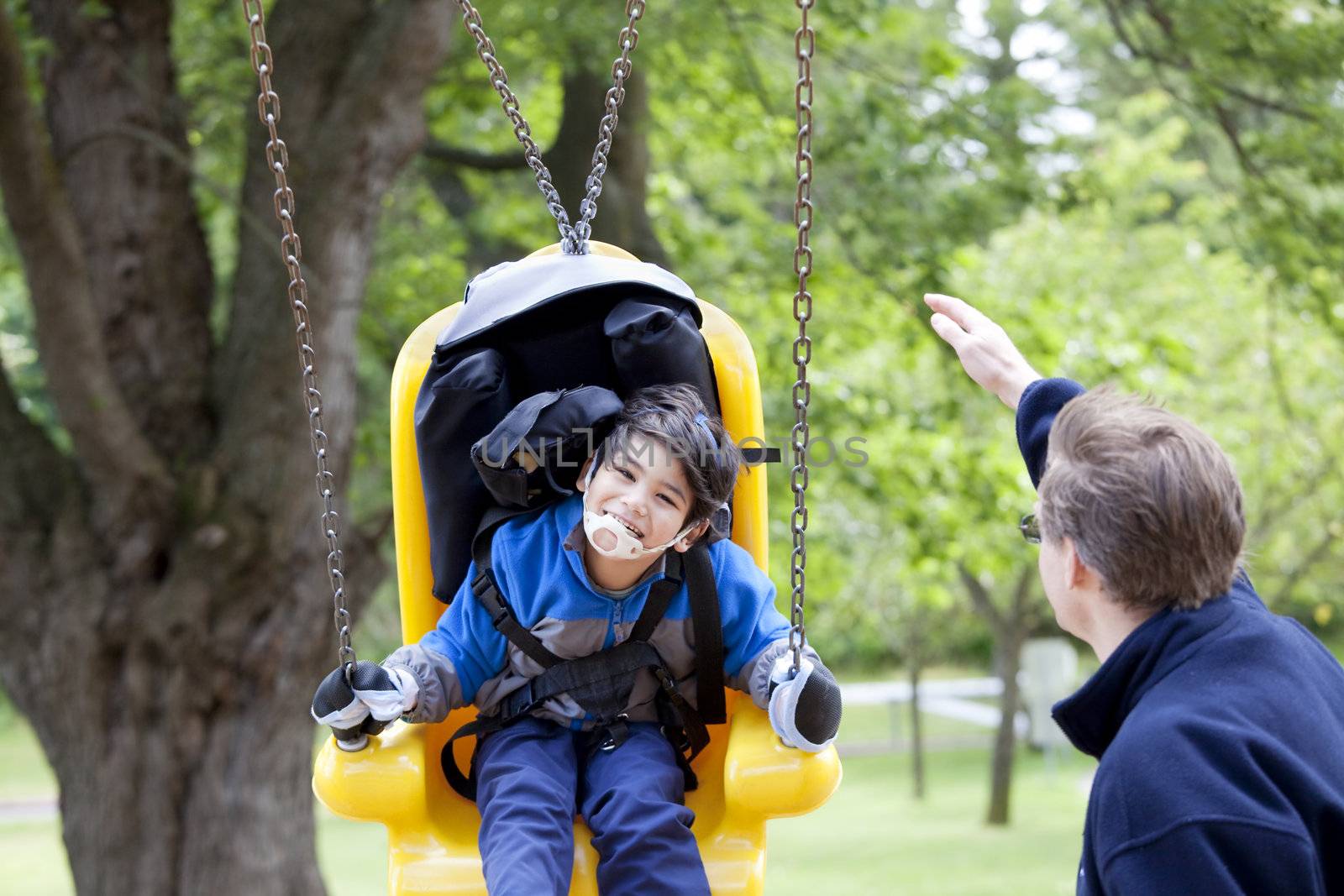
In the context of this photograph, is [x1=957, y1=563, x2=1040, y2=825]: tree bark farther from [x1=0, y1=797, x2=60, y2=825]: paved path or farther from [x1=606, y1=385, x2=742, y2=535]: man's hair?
[x1=0, y1=797, x2=60, y2=825]: paved path

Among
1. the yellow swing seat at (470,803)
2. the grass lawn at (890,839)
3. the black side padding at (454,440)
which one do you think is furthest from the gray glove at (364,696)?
the grass lawn at (890,839)

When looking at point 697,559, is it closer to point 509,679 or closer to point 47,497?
point 509,679

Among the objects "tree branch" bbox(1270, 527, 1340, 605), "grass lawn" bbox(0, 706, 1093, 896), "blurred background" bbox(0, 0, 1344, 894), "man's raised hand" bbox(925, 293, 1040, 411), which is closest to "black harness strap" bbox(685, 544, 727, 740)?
"man's raised hand" bbox(925, 293, 1040, 411)

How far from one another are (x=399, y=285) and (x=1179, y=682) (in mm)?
7238

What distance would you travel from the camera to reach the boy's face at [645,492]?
8.04 feet

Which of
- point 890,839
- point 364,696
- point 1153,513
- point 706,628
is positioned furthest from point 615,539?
point 890,839

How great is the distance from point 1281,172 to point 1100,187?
972 mm

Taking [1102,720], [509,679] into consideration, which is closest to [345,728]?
[509,679]

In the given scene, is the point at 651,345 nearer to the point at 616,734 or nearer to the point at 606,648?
the point at 606,648

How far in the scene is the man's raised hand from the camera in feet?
8.36

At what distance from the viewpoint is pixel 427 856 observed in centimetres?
258

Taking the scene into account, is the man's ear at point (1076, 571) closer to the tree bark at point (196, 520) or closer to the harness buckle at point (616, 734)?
the harness buckle at point (616, 734)

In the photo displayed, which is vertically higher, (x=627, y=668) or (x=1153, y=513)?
(x=1153, y=513)

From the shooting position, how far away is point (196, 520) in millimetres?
5219
